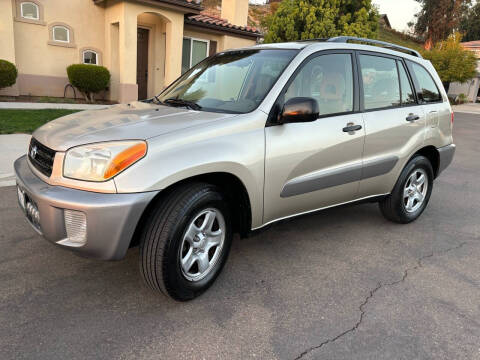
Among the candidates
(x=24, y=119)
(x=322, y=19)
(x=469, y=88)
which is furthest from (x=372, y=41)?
(x=469, y=88)

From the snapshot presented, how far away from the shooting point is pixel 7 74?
11.0m

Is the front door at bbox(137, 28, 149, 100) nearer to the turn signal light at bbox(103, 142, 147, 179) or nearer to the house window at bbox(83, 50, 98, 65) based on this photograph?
the house window at bbox(83, 50, 98, 65)

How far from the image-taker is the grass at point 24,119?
7.73 m

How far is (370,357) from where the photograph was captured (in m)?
2.33

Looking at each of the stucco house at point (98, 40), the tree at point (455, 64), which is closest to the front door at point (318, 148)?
the stucco house at point (98, 40)

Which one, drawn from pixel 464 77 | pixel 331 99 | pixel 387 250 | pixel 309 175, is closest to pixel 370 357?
pixel 309 175

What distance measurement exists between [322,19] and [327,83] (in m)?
11.3

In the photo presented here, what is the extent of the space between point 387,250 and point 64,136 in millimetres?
3023

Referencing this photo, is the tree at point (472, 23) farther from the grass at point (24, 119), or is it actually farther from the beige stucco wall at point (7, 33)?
the grass at point (24, 119)

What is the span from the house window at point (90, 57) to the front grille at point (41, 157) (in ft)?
37.4

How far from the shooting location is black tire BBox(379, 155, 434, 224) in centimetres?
421

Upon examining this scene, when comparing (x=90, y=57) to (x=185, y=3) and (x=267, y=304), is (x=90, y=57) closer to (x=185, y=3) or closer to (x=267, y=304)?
(x=185, y=3)

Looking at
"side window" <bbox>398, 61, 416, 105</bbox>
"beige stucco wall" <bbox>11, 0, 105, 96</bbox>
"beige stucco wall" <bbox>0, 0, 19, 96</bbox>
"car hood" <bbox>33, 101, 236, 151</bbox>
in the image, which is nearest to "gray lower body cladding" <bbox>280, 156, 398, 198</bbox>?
"side window" <bbox>398, 61, 416, 105</bbox>

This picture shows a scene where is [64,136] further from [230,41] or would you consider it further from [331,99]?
[230,41]
